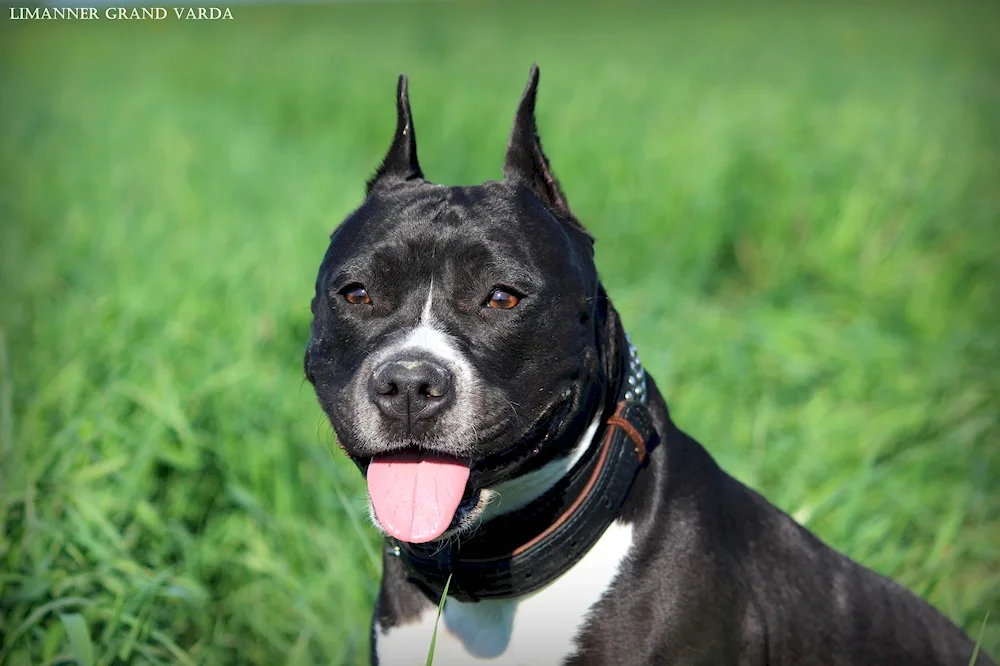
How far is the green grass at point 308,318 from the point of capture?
3.66 meters

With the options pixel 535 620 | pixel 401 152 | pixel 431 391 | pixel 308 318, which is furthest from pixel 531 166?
pixel 308 318

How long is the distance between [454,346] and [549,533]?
18.4 inches

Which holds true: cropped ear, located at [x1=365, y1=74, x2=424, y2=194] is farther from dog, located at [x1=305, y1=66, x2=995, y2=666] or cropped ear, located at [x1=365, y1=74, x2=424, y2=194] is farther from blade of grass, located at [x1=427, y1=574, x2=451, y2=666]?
blade of grass, located at [x1=427, y1=574, x2=451, y2=666]

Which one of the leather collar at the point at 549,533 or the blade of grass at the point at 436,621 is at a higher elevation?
the leather collar at the point at 549,533

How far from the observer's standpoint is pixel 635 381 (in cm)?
262

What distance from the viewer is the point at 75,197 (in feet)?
29.5

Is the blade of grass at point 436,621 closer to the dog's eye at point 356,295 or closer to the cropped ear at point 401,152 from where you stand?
the dog's eye at point 356,295

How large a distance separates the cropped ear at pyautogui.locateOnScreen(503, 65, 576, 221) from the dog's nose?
0.68m

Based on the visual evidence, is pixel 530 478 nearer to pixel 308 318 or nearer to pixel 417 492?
pixel 417 492

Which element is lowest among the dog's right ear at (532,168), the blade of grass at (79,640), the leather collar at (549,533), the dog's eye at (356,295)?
the blade of grass at (79,640)

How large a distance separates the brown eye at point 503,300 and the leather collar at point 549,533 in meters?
0.34

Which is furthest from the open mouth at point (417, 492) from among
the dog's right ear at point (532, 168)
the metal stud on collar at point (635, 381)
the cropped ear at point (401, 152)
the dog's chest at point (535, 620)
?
the cropped ear at point (401, 152)

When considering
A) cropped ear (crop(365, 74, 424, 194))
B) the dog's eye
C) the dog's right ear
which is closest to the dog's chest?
the dog's eye

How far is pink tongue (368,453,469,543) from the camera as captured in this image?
236cm
